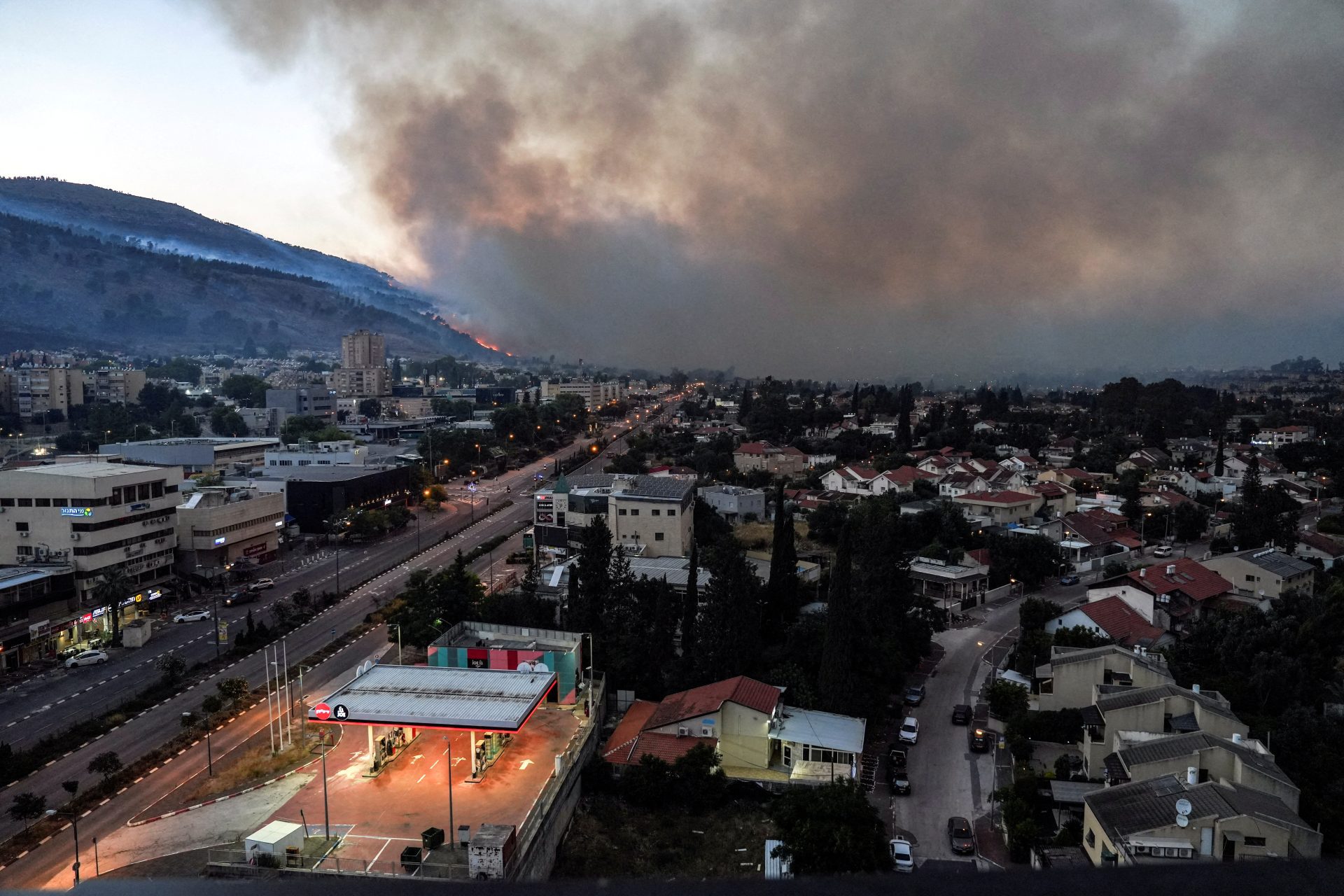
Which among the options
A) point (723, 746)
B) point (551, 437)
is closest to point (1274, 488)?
point (723, 746)

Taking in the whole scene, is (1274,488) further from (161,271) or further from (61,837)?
(161,271)

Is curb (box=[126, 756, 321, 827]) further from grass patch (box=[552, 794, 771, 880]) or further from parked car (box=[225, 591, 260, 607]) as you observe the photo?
parked car (box=[225, 591, 260, 607])

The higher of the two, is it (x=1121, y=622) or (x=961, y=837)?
(x=1121, y=622)

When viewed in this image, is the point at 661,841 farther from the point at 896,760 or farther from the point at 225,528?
the point at 225,528

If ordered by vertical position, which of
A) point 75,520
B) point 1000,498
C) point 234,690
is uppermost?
point 75,520

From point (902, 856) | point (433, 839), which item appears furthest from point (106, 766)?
point (902, 856)

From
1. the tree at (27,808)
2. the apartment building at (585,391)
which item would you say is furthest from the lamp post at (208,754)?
the apartment building at (585,391)

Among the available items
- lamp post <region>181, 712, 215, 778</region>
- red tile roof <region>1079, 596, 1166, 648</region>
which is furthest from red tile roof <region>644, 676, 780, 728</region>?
red tile roof <region>1079, 596, 1166, 648</region>

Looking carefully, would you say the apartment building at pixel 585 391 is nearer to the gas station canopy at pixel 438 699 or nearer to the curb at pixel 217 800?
the gas station canopy at pixel 438 699
